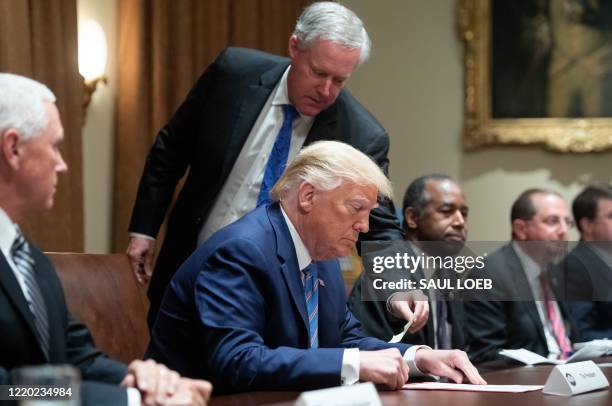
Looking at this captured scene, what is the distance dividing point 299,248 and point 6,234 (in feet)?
3.63

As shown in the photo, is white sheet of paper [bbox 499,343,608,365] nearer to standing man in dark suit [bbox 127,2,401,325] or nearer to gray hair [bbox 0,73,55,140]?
standing man in dark suit [bbox 127,2,401,325]

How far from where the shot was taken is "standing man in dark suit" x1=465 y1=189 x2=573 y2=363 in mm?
4919

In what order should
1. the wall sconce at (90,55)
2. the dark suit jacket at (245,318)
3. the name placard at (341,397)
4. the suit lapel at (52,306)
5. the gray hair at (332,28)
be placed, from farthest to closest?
the wall sconce at (90,55), the gray hair at (332,28), the dark suit jacket at (245,318), the suit lapel at (52,306), the name placard at (341,397)

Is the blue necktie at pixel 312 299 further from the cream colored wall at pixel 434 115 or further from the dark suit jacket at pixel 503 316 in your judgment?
the cream colored wall at pixel 434 115

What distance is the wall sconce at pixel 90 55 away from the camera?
6016 mm

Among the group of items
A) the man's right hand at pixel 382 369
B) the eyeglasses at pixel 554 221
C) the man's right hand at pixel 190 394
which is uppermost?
the man's right hand at pixel 190 394

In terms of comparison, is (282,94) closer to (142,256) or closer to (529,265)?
(142,256)

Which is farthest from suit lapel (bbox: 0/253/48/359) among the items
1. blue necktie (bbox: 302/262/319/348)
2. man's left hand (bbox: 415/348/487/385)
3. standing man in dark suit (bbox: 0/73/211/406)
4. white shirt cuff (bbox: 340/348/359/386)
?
man's left hand (bbox: 415/348/487/385)

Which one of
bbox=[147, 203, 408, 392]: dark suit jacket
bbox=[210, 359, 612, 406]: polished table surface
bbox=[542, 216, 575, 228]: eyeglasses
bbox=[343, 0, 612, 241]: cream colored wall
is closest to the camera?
bbox=[210, 359, 612, 406]: polished table surface

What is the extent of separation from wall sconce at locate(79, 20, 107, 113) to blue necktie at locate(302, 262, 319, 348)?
10.3 feet

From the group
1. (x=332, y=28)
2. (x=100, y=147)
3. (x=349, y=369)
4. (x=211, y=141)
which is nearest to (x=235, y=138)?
A: (x=211, y=141)

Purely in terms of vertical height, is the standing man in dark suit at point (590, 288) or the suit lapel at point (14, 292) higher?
the suit lapel at point (14, 292)

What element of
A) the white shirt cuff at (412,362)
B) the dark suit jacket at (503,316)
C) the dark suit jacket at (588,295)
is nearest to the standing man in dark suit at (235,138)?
the white shirt cuff at (412,362)

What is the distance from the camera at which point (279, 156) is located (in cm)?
394
